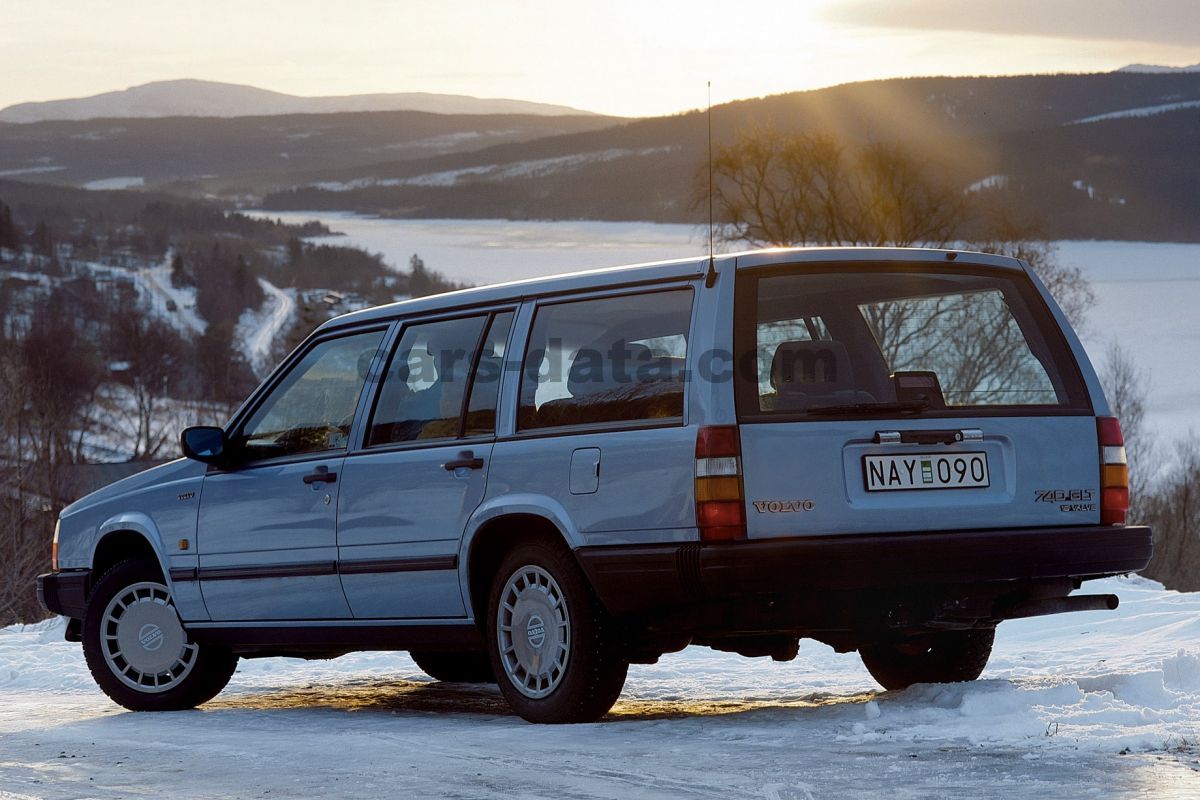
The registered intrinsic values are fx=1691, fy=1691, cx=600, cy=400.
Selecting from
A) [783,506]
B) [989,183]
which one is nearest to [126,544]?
[783,506]

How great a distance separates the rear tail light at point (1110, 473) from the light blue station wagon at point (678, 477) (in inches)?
0.6

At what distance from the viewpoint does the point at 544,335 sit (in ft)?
23.6

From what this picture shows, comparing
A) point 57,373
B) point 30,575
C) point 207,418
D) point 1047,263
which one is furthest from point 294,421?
point 57,373

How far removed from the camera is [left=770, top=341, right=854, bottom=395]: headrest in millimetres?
6605

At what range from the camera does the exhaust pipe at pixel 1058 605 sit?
269 inches

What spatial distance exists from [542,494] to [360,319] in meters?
1.84

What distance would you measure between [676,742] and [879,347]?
222cm

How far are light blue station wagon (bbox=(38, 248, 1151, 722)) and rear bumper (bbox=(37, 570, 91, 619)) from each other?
1.02m

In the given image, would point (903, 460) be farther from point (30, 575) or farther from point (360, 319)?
point (30, 575)

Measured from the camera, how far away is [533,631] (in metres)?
7.07

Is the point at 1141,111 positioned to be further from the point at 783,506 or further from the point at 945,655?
the point at 783,506

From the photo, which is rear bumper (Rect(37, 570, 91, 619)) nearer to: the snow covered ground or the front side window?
the snow covered ground

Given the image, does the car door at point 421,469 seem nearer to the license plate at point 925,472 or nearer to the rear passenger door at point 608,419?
the rear passenger door at point 608,419

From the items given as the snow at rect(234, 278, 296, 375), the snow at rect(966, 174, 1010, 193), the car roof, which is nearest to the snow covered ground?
the car roof
